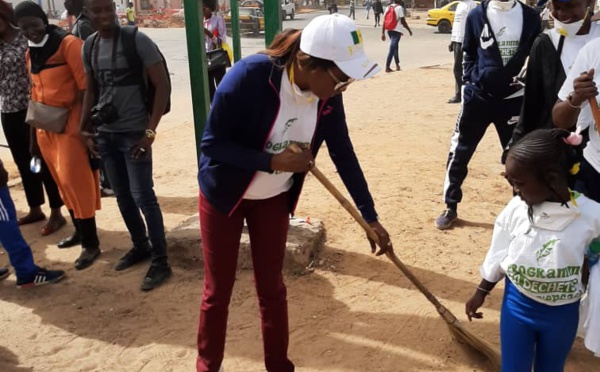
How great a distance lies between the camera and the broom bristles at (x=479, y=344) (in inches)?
119

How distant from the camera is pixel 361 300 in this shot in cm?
382

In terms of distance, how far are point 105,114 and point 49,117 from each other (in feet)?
2.05

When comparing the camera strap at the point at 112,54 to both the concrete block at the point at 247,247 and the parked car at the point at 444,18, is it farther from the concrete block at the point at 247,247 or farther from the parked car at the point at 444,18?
the parked car at the point at 444,18

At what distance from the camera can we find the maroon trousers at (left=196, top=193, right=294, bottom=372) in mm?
2637

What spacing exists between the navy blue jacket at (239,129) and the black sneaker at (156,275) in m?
1.66

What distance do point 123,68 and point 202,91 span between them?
31.7 inches

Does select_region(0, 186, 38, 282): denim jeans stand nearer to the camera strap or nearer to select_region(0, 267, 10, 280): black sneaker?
select_region(0, 267, 10, 280): black sneaker

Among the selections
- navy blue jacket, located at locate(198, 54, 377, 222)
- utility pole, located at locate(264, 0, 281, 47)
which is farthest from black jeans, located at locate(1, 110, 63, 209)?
navy blue jacket, located at locate(198, 54, 377, 222)

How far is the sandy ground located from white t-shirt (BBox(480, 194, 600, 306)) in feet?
3.15

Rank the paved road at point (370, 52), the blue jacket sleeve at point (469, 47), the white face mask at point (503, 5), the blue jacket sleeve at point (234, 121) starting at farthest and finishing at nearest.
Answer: the paved road at point (370, 52) < the blue jacket sleeve at point (469, 47) < the white face mask at point (503, 5) < the blue jacket sleeve at point (234, 121)

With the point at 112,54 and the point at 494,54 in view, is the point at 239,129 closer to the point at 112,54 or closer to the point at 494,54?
the point at 112,54

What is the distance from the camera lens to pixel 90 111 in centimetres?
404

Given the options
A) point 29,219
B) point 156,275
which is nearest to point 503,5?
point 156,275

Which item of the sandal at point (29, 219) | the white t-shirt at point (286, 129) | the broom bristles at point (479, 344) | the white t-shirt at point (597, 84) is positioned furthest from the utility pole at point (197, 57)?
the white t-shirt at point (597, 84)
